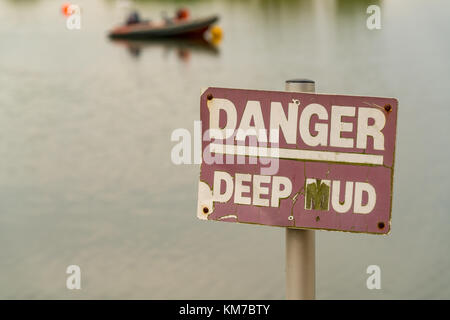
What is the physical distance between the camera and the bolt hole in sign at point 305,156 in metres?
1.10

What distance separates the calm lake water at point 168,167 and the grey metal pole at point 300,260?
13.6 ft

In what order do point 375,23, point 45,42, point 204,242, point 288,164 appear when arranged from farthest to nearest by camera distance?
point 375,23 → point 45,42 → point 204,242 → point 288,164

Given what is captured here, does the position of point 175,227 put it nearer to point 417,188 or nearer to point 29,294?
point 29,294

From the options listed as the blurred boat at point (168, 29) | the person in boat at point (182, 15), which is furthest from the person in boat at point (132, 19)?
the person in boat at point (182, 15)

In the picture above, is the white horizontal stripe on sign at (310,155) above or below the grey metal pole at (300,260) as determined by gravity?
above

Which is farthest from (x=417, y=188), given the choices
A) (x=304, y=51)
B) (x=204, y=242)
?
(x=304, y=51)

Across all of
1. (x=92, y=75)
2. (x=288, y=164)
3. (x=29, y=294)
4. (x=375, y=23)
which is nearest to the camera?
(x=288, y=164)

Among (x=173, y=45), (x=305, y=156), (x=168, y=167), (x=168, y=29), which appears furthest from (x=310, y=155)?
(x=168, y=29)

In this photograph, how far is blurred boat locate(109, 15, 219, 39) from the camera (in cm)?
2077

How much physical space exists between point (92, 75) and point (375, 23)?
868 centimetres

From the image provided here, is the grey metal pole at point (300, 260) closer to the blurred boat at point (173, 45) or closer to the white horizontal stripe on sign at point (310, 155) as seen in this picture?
the white horizontal stripe on sign at point (310, 155)

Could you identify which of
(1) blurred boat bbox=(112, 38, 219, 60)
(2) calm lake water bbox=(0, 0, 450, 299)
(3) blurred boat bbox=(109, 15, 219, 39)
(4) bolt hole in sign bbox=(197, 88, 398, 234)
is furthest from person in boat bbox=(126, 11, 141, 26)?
(4) bolt hole in sign bbox=(197, 88, 398, 234)

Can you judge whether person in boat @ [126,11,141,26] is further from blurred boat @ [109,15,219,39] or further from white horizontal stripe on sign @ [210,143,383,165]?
white horizontal stripe on sign @ [210,143,383,165]

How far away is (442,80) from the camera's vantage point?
1236 centimetres
